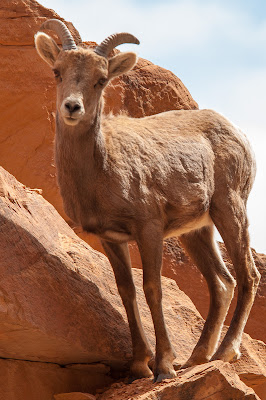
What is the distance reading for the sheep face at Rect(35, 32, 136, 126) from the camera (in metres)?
6.43

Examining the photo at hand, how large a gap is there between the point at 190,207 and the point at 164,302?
178cm

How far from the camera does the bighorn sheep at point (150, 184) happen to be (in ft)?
22.6

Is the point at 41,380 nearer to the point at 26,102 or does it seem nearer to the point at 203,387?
the point at 203,387

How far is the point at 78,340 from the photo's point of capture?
274 inches

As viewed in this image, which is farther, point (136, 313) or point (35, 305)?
point (136, 313)

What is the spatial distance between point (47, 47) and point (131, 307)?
2769 millimetres

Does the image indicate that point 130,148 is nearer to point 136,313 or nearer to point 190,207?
point 190,207

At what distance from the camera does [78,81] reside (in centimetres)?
670

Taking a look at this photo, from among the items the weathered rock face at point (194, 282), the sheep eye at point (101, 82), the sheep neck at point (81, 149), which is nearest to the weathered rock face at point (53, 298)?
the sheep neck at point (81, 149)

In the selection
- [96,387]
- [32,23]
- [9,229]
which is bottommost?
[96,387]

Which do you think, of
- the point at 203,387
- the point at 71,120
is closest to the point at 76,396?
the point at 203,387

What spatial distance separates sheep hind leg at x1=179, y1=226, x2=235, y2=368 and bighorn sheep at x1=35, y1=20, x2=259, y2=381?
0.04 ft

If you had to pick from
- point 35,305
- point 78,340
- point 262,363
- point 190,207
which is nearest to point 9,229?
point 35,305

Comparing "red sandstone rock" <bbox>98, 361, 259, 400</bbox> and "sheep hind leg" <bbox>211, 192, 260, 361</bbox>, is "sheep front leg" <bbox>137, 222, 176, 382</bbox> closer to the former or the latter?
"red sandstone rock" <bbox>98, 361, 259, 400</bbox>
